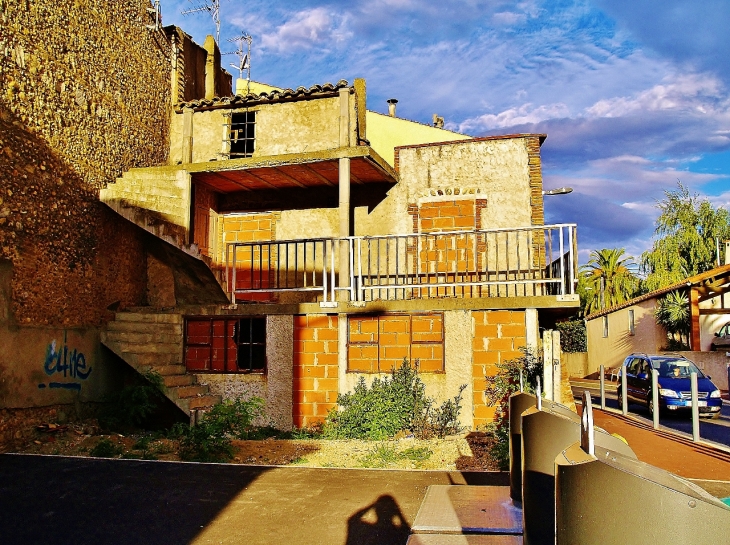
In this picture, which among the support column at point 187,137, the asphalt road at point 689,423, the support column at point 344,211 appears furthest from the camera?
the support column at point 187,137

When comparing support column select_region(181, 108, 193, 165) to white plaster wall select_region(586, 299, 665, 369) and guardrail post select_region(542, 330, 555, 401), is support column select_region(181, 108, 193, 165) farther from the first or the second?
white plaster wall select_region(586, 299, 665, 369)

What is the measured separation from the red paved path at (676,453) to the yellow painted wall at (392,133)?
10.7 metres

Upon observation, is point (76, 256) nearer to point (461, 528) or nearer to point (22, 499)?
point (22, 499)

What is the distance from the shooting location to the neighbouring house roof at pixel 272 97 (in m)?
12.5

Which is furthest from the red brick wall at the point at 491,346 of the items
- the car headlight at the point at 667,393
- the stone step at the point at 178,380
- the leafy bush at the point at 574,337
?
the leafy bush at the point at 574,337

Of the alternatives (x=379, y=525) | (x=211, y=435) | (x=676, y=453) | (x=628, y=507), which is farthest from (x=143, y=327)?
(x=628, y=507)

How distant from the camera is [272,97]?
12.8 meters

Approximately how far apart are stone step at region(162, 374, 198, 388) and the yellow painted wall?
10344mm

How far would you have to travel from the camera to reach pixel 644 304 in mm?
32125

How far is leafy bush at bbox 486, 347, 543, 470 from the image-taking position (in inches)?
371

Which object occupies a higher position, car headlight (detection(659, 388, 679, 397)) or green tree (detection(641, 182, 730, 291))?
green tree (detection(641, 182, 730, 291))

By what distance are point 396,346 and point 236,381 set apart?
9.49 ft

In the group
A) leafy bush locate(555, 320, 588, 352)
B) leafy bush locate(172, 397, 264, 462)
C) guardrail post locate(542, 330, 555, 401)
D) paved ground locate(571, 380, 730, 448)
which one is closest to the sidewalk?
paved ground locate(571, 380, 730, 448)

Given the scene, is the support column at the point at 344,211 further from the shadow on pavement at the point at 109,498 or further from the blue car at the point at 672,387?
the blue car at the point at 672,387
